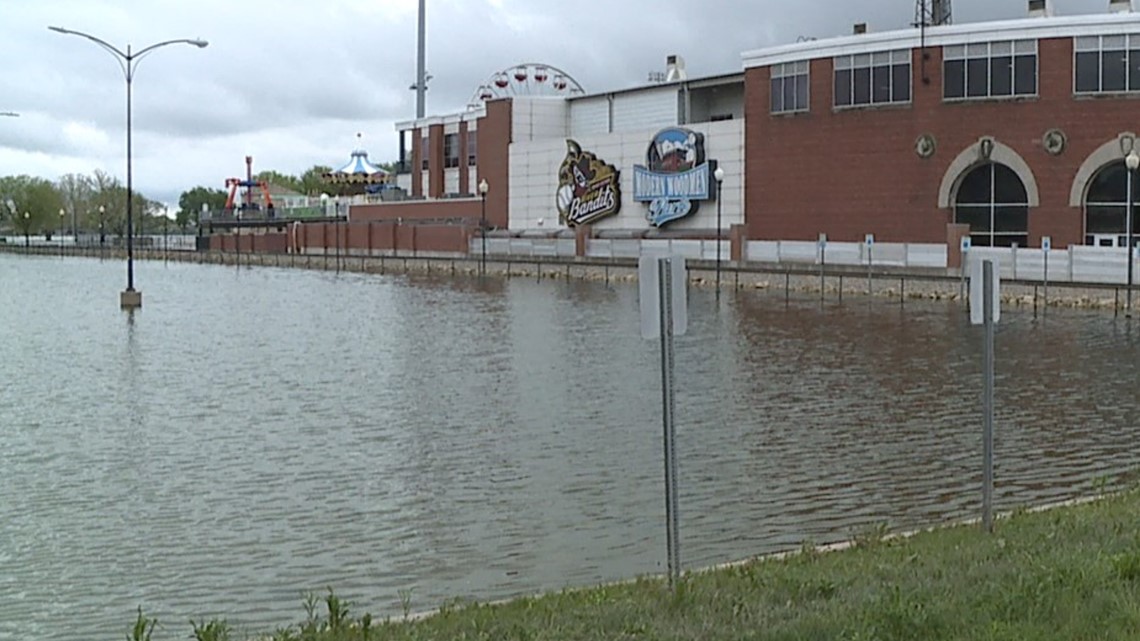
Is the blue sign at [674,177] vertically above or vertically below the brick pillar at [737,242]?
above

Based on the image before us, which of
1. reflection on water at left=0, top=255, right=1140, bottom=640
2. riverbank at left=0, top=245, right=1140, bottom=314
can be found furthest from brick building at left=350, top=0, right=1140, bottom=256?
reflection on water at left=0, top=255, right=1140, bottom=640

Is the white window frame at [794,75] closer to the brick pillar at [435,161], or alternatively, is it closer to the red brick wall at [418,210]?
the red brick wall at [418,210]

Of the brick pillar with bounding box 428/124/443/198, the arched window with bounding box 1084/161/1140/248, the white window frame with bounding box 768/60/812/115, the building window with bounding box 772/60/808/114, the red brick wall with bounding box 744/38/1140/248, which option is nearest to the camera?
the arched window with bounding box 1084/161/1140/248

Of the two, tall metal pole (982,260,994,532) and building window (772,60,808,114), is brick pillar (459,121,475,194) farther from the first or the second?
tall metal pole (982,260,994,532)

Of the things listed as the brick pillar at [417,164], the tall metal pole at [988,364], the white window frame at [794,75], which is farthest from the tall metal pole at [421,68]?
the tall metal pole at [988,364]

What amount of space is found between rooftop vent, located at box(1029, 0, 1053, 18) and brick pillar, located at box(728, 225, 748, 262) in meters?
16.6

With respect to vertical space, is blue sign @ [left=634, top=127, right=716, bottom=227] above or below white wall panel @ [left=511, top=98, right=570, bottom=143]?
below

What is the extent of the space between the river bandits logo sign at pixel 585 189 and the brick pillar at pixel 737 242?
1280 cm

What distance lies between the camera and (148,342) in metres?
35.1

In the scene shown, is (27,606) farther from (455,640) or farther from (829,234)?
(829,234)

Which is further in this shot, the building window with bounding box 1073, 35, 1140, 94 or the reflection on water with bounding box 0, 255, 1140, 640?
the building window with bounding box 1073, 35, 1140, 94

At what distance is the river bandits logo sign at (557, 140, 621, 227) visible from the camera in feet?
265

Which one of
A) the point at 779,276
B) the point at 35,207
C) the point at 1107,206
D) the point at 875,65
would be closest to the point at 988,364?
the point at 779,276

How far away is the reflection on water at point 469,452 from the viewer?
39.6 feet
